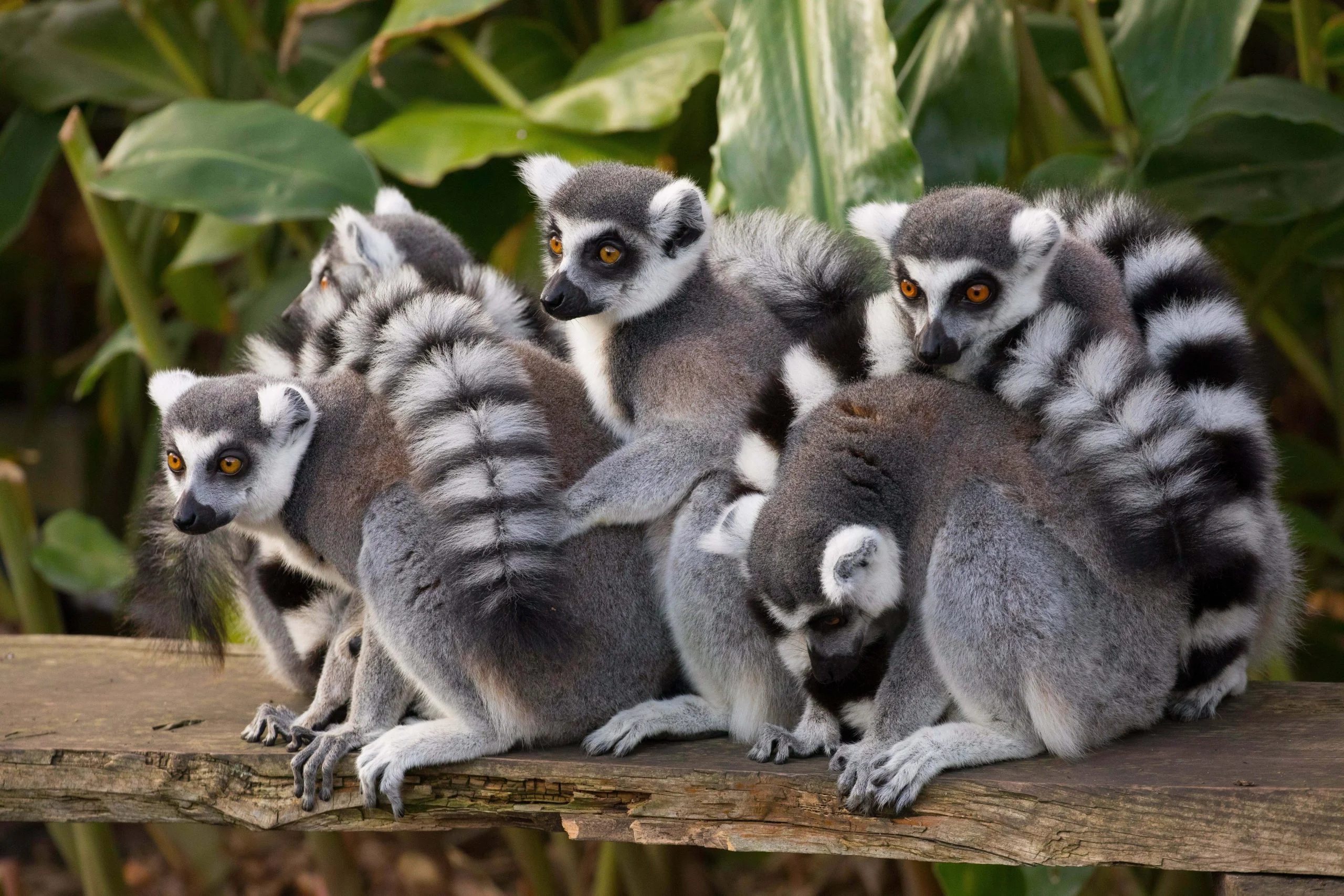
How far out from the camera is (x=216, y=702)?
110 inches

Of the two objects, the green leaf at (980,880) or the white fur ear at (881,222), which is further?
the green leaf at (980,880)

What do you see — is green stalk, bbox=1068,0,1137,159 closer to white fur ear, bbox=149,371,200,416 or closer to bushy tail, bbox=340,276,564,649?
bushy tail, bbox=340,276,564,649

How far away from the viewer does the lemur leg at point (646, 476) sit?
2.33 meters

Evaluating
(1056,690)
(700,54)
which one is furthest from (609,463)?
(700,54)

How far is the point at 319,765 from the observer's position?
7.37 ft

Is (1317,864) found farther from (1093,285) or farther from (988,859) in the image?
(1093,285)

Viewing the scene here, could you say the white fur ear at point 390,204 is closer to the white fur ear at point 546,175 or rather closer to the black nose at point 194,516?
the white fur ear at point 546,175

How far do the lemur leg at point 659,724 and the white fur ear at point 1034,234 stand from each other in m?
1.00

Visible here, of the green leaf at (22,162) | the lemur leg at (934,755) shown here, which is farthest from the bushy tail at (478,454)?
the green leaf at (22,162)

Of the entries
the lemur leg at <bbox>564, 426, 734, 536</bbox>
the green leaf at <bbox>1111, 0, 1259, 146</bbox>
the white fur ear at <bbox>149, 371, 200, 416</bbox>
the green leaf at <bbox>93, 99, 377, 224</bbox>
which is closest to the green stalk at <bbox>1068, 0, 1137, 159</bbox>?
the green leaf at <bbox>1111, 0, 1259, 146</bbox>

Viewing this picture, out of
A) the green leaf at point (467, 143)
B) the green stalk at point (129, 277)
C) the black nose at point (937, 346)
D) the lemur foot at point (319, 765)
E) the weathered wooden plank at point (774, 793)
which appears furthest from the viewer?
the green stalk at point (129, 277)

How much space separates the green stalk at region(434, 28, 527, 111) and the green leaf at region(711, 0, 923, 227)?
1.08m

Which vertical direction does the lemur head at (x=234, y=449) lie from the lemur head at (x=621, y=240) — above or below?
below

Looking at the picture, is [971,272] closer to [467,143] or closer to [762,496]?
[762,496]
